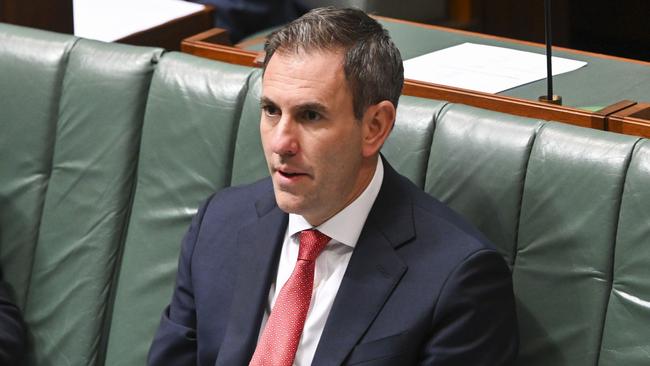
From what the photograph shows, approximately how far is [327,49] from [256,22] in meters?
1.71

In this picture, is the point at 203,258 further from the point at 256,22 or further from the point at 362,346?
the point at 256,22

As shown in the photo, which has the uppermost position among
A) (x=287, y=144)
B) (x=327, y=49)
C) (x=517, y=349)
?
(x=327, y=49)

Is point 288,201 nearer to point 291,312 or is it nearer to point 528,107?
point 291,312

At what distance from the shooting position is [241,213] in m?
1.96

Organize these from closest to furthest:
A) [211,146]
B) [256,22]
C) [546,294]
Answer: [546,294] < [211,146] < [256,22]

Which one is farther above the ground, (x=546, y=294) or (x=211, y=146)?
(x=211, y=146)

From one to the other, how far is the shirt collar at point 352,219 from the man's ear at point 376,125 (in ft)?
0.21

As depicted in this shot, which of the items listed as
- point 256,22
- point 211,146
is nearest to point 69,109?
point 211,146

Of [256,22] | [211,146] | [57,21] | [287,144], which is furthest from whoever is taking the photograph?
[256,22]

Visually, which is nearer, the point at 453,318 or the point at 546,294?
the point at 453,318

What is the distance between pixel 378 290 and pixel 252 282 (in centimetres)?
21

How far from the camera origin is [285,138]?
173 centimetres

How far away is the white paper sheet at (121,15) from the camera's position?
2.79 metres

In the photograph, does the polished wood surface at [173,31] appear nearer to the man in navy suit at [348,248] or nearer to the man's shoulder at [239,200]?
the man's shoulder at [239,200]
